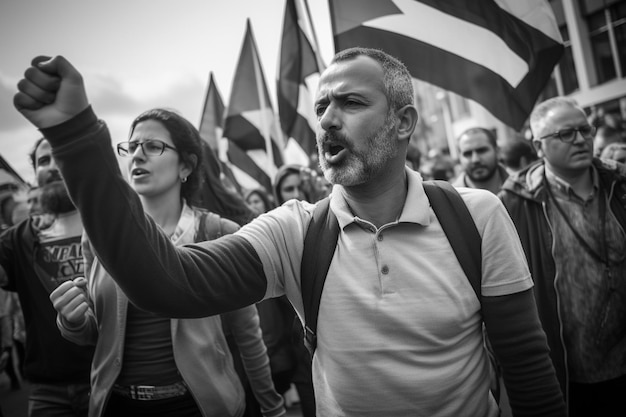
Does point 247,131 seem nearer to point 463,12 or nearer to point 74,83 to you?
point 463,12

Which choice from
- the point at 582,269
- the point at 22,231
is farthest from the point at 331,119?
the point at 22,231

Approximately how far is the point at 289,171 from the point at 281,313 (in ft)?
6.89

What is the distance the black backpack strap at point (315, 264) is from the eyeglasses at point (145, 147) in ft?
3.60

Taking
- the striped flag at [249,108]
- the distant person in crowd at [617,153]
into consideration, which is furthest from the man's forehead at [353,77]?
the striped flag at [249,108]

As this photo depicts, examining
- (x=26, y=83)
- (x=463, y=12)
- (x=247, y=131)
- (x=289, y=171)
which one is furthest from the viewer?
(x=247, y=131)

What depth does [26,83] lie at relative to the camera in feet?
3.18

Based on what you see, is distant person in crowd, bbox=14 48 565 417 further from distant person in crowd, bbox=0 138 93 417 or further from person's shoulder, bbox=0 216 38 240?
person's shoulder, bbox=0 216 38 240

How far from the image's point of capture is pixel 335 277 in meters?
1.54

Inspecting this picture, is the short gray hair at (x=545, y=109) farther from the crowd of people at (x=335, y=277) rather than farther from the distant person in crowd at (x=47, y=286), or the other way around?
the distant person in crowd at (x=47, y=286)

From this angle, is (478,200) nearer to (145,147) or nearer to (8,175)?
(145,147)

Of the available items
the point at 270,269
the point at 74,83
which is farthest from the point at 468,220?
the point at 74,83

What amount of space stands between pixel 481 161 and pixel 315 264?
3.17 meters

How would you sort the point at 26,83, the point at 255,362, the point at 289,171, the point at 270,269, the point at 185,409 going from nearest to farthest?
the point at 26,83
the point at 270,269
the point at 185,409
the point at 255,362
the point at 289,171

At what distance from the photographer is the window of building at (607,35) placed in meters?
16.8
